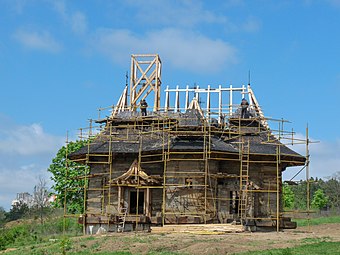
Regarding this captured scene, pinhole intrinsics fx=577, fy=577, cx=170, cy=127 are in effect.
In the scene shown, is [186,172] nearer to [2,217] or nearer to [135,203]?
[135,203]

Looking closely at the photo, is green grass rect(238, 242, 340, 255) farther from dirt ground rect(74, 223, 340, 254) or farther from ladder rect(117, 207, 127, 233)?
ladder rect(117, 207, 127, 233)

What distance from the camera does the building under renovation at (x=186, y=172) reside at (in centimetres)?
3003

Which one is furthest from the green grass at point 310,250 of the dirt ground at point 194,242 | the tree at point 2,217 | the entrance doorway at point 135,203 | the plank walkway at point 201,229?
the tree at point 2,217

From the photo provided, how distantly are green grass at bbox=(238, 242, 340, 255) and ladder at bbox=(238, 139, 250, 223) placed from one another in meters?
8.64

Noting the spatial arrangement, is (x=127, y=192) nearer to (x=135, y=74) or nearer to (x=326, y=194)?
(x=135, y=74)

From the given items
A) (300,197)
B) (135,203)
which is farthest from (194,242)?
(300,197)

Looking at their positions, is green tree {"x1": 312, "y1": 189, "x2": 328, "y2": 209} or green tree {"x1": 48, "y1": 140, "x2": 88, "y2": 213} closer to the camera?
green tree {"x1": 48, "y1": 140, "x2": 88, "y2": 213}

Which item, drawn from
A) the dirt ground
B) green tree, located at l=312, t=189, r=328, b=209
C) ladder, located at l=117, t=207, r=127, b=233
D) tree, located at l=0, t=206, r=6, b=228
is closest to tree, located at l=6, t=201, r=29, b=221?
tree, located at l=0, t=206, r=6, b=228

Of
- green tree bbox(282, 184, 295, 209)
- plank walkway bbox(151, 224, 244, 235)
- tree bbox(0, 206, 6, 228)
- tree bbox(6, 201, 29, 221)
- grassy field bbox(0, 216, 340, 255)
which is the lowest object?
tree bbox(0, 206, 6, 228)

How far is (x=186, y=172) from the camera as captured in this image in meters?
30.2

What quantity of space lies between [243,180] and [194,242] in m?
8.33

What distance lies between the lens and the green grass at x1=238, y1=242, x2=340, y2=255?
19.5m

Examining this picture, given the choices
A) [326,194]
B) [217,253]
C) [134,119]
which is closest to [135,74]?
[134,119]

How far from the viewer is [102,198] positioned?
3241 cm
